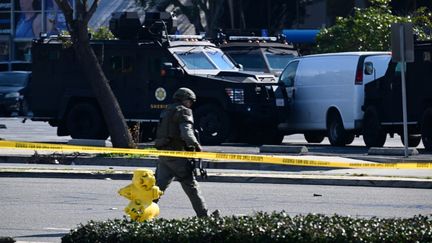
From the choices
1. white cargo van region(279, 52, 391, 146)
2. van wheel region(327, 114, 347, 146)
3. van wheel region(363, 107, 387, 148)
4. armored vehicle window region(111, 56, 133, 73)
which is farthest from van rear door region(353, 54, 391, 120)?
armored vehicle window region(111, 56, 133, 73)

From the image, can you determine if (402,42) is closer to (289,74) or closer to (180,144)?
(289,74)

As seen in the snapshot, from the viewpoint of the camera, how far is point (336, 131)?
984 inches

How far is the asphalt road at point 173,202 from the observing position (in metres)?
13.5

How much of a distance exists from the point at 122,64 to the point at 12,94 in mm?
16777

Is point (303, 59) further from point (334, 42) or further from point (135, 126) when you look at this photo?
point (334, 42)

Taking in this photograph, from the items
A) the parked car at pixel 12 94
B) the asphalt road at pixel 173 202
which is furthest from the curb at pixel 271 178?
the parked car at pixel 12 94

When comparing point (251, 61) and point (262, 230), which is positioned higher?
point (251, 61)

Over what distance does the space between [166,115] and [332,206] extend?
11.2 ft

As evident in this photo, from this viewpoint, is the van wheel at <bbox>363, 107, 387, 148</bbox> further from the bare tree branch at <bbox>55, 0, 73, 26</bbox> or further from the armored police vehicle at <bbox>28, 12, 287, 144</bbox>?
the bare tree branch at <bbox>55, 0, 73, 26</bbox>

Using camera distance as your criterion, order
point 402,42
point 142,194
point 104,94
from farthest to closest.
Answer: point 104,94, point 402,42, point 142,194

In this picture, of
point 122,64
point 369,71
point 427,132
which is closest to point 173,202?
point 427,132

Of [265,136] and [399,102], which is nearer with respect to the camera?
[399,102]

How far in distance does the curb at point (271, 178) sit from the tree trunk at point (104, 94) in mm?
3081

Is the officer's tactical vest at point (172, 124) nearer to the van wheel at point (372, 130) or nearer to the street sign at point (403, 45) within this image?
the street sign at point (403, 45)
